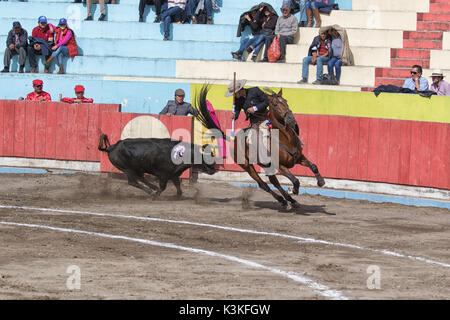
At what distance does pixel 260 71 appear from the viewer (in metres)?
20.2

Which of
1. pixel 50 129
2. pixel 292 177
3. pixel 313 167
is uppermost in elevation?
pixel 50 129

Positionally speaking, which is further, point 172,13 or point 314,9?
point 172,13

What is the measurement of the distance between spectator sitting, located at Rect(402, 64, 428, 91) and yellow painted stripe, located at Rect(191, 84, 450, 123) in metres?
0.56

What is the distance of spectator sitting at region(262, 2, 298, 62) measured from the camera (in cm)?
2027

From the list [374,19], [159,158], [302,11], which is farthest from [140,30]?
[159,158]

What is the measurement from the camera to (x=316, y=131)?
1689 cm

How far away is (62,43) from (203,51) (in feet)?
10.7

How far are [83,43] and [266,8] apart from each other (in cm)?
455

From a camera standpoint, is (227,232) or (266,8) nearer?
(227,232)

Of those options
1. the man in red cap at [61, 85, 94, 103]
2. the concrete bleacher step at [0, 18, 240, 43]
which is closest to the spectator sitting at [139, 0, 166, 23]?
the concrete bleacher step at [0, 18, 240, 43]

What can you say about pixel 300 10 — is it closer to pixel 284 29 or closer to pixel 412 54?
pixel 284 29

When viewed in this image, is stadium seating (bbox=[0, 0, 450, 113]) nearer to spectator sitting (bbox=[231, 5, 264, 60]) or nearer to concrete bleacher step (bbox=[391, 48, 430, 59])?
concrete bleacher step (bbox=[391, 48, 430, 59])
